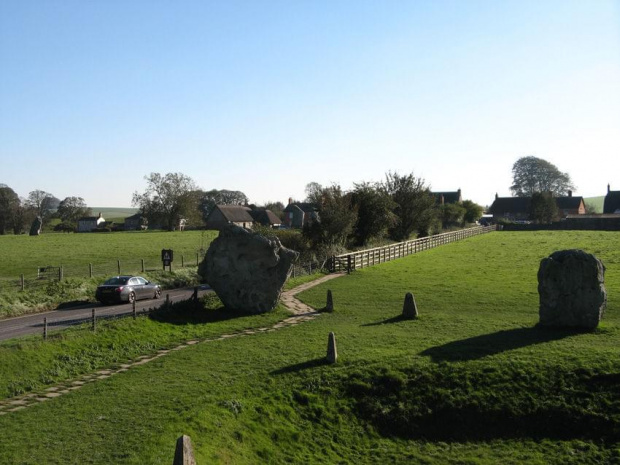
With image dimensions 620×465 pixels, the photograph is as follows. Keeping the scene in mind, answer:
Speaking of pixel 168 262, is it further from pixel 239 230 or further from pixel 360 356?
pixel 360 356

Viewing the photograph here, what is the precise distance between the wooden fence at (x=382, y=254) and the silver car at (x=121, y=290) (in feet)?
48.5

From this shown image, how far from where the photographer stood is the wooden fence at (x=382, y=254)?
40.0m

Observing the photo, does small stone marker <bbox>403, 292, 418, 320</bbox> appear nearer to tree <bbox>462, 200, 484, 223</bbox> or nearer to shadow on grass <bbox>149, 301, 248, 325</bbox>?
shadow on grass <bbox>149, 301, 248, 325</bbox>

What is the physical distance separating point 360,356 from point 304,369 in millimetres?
1910

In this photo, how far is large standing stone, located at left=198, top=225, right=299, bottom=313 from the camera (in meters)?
24.3

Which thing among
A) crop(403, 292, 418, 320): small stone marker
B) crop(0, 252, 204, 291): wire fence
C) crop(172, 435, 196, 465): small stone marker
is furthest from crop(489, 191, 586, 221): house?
crop(172, 435, 196, 465): small stone marker

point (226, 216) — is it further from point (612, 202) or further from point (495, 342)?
point (495, 342)

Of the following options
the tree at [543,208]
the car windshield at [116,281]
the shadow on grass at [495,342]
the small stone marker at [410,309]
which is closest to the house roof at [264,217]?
the tree at [543,208]

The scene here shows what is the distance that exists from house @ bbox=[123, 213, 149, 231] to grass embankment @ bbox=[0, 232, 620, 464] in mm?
110270

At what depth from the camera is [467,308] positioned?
24.7 m

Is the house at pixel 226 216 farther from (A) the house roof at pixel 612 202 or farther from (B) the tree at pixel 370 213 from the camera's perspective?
(A) the house roof at pixel 612 202

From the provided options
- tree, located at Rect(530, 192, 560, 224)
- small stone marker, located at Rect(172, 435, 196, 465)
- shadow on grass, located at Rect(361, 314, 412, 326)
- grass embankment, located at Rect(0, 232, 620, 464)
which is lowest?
grass embankment, located at Rect(0, 232, 620, 464)

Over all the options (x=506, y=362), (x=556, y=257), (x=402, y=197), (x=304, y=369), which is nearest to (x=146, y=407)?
(x=304, y=369)

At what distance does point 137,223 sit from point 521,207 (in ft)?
302
